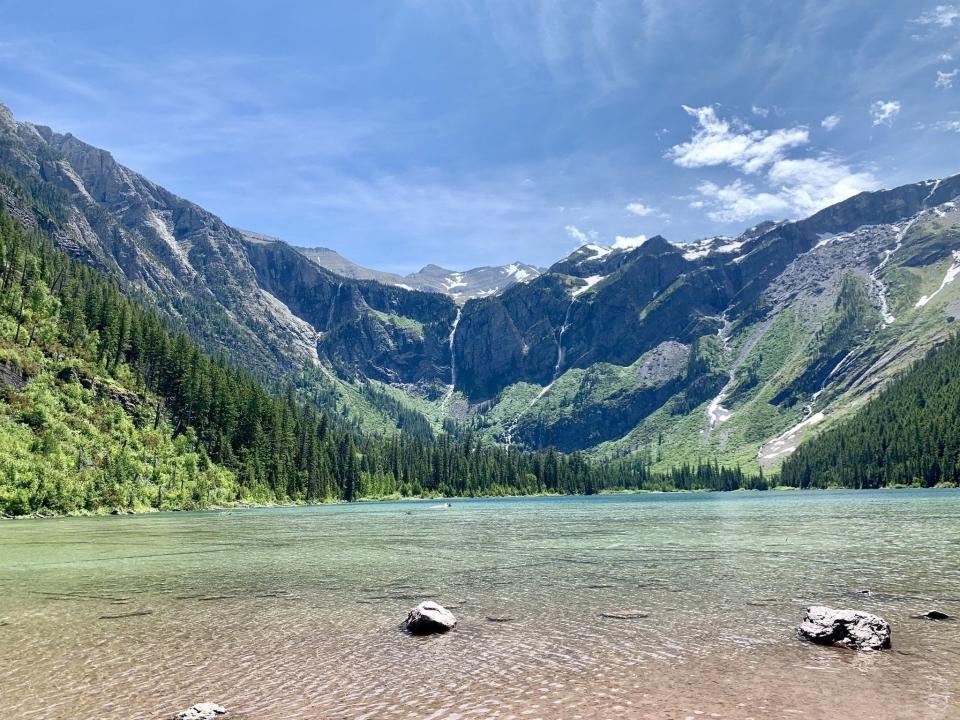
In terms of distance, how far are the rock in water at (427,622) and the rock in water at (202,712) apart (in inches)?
Answer: 366

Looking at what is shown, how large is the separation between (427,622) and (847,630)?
14.9 meters

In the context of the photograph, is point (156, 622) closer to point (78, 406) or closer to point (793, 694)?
point (793, 694)

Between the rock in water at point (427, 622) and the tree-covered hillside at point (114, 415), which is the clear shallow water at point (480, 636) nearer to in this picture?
the rock in water at point (427, 622)

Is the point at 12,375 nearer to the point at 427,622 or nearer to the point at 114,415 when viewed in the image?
the point at 114,415

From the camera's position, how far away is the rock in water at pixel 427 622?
2431 cm

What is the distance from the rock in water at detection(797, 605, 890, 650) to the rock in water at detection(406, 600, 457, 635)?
13087 mm

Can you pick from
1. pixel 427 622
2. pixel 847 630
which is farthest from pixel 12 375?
pixel 847 630

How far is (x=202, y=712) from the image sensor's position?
1566 centimetres

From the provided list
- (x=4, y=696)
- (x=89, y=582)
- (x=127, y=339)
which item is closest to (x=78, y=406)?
(x=127, y=339)

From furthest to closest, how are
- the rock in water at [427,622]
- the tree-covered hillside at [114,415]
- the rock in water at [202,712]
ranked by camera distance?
the tree-covered hillside at [114,415] < the rock in water at [427,622] < the rock in water at [202,712]

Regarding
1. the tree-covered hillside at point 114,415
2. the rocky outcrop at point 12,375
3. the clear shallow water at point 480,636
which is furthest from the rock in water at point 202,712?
the rocky outcrop at point 12,375

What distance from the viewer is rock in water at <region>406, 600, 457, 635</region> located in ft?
79.8

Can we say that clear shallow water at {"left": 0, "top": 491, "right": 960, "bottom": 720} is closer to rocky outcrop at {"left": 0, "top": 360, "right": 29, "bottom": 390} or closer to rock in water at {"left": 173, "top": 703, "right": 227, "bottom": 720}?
rock in water at {"left": 173, "top": 703, "right": 227, "bottom": 720}

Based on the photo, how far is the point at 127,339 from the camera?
515 feet
